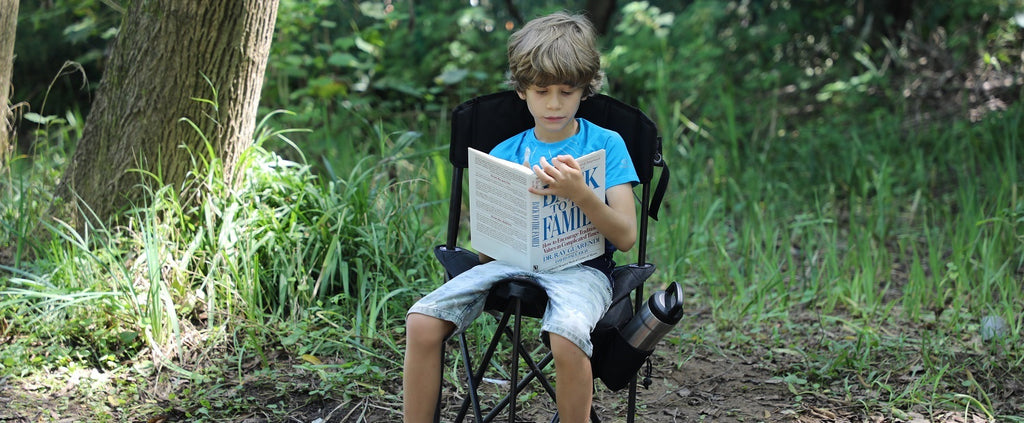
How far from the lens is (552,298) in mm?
2258

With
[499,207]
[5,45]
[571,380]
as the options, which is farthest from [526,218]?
[5,45]

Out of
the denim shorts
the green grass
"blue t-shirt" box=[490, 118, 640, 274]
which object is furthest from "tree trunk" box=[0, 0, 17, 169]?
the denim shorts

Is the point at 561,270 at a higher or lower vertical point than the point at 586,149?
lower

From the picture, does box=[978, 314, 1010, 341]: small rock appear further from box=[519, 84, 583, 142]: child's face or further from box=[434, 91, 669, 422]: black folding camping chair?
box=[519, 84, 583, 142]: child's face

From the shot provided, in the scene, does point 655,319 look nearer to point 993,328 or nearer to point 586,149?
point 586,149

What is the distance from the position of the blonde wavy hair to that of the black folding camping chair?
0.24 metres

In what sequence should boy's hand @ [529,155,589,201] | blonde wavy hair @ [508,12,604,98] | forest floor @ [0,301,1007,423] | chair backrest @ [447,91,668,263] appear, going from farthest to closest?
forest floor @ [0,301,1007,423] < chair backrest @ [447,91,668,263] < blonde wavy hair @ [508,12,604,98] < boy's hand @ [529,155,589,201]

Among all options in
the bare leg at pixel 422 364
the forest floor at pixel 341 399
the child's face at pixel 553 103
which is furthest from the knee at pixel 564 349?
A: the forest floor at pixel 341 399

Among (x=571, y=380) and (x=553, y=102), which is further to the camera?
(x=553, y=102)

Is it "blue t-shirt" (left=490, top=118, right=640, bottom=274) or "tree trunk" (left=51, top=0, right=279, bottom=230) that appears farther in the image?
"tree trunk" (left=51, top=0, right=279, bottom=230)

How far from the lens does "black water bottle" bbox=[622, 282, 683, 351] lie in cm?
226

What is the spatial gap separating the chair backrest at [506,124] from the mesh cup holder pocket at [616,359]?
29 cm

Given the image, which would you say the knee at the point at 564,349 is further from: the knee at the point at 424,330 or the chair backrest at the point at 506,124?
the chair backrest at the point at 506,124

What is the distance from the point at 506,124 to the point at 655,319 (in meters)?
0.77
